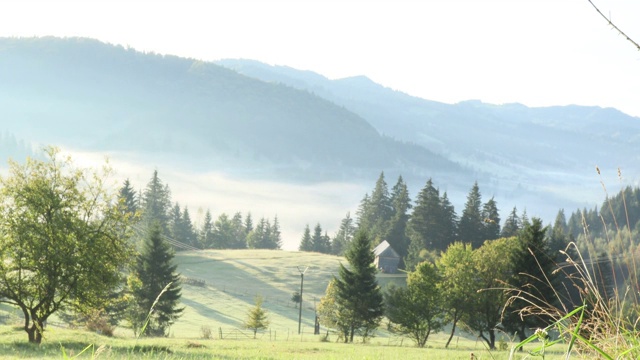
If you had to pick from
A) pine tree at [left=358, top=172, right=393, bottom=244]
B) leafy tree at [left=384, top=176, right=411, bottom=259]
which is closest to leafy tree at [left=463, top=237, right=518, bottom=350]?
leafy tree at [left=384, top=176, right=411, bottom=259]

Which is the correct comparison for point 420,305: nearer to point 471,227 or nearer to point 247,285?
point 247,285

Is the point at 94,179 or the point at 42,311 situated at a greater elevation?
the point at 94,179

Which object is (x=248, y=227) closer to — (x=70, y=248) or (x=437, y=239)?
(x=437, y=239)

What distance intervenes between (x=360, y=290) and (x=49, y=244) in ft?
123

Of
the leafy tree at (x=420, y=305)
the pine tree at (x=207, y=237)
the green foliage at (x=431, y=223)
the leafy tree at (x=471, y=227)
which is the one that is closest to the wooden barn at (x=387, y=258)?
the green foliage at (x=431, y=223)

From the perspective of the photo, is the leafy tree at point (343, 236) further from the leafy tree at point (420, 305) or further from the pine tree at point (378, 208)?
the leafy tree at point (420, 305)

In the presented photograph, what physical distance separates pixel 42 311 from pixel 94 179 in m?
7.08

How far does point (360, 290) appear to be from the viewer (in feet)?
202

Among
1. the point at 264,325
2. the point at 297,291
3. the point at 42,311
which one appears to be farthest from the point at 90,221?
the point at 297,291

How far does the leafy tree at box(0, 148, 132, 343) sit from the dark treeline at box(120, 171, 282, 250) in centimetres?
8485

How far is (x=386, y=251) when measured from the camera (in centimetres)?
12112

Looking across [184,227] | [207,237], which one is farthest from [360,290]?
[207,237]

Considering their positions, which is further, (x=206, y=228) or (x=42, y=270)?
(x=206, y=228)

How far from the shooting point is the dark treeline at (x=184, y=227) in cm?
13188
